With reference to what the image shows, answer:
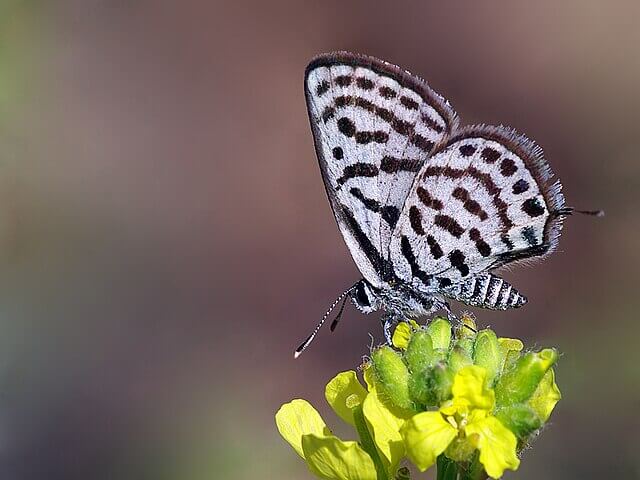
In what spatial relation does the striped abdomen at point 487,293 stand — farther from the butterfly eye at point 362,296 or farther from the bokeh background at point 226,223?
the bokeh background at point 226,223

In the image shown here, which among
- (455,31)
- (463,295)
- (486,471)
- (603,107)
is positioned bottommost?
(486,471)

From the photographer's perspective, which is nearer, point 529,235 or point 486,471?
point 486,471

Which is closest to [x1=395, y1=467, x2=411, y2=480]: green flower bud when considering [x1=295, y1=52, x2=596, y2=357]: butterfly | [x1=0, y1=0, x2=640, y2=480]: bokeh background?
[x1=295, y1=52, x2=596, y2=357]: butterfly

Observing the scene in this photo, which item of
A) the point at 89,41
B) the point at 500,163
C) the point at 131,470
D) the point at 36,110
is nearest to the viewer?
the point at 500,163

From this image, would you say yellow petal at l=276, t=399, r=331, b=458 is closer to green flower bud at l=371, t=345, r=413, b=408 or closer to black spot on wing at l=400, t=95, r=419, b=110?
green flower bud at l=371, t=345, r=413, b=408

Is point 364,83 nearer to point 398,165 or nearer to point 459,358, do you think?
point 398,165

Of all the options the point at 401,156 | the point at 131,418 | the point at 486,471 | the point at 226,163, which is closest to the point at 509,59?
the point at 226,163

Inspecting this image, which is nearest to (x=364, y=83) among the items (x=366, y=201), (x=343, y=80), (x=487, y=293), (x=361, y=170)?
(x=343, y=80)

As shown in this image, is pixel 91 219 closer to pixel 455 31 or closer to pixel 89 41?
pixel 89 41

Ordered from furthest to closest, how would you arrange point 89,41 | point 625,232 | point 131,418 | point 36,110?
point 89,41
point 36,110
point 625,232
point 131,418
